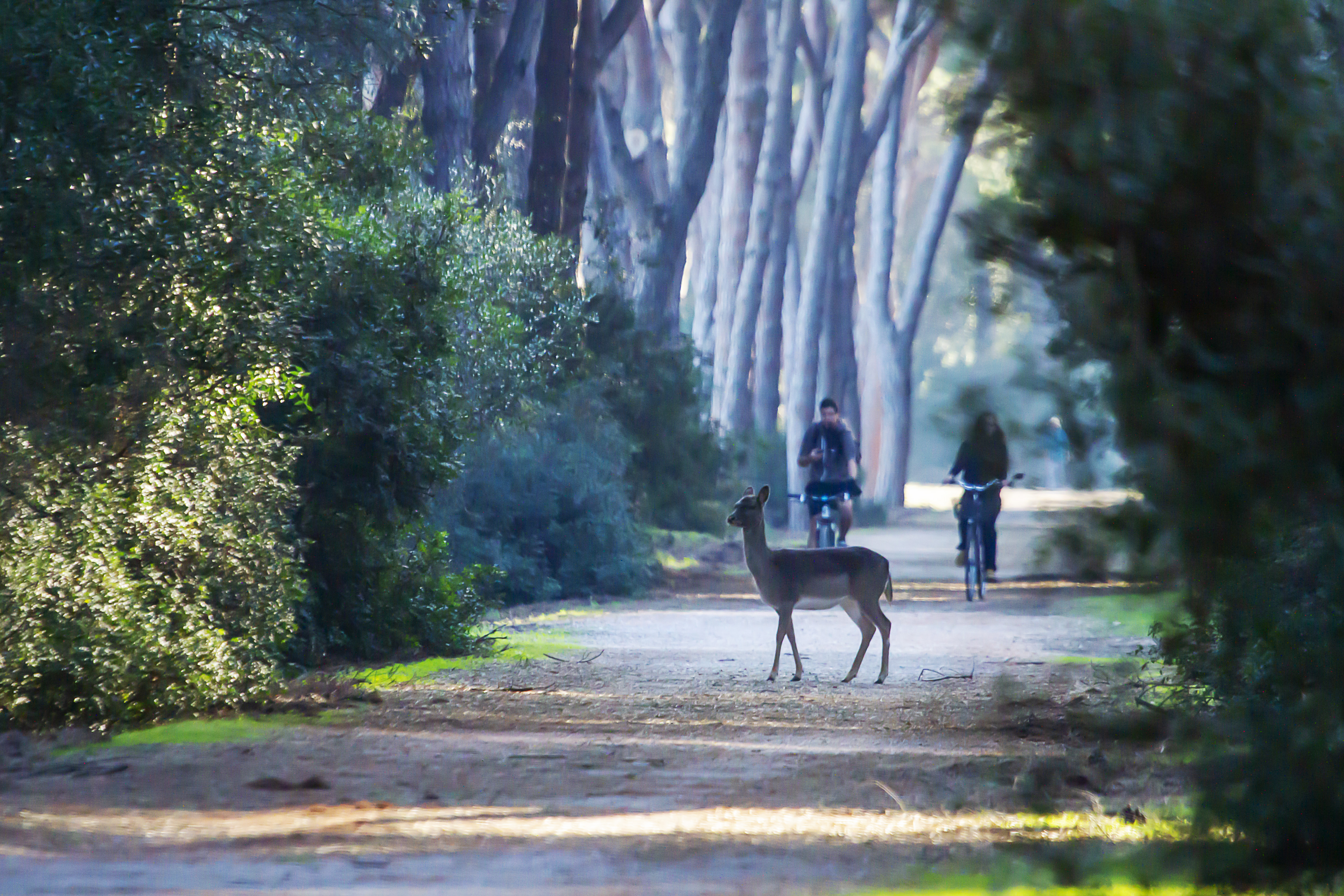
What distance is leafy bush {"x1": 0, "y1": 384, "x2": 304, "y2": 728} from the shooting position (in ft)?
29.8

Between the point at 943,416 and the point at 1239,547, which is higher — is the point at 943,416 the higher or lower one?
the higher one

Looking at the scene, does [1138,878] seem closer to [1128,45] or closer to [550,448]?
[1128,45]

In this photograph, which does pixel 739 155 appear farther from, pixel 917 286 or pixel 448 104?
pixel 448 104

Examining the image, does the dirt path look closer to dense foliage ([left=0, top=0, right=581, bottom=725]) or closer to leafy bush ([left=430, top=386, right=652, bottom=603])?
dense foliage ([left=0, top=0, right=581, bottom=725])

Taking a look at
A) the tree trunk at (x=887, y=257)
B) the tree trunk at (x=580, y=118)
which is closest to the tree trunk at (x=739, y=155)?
the tree trunk at (x=887, y=257)

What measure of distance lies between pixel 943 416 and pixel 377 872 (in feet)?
8.65

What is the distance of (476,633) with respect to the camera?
16422 mm

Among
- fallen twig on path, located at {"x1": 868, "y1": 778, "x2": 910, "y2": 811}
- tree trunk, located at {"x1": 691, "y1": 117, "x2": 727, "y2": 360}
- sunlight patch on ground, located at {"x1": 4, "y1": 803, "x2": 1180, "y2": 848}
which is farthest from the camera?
tree trunk, located at {"x1": 691, "y1": 117, "x2": 727, "y2": 360}

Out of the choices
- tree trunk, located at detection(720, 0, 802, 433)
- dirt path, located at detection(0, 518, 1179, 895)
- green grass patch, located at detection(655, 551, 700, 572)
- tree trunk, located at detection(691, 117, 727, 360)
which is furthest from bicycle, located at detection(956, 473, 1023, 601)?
tree trunk, located at detection(691, 117, 727, 360)

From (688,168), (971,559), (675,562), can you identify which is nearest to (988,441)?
(971,559)

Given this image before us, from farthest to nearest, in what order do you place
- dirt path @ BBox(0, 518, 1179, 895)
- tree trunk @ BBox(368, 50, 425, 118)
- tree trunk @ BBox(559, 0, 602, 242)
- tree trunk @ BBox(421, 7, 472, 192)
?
tree trunk @ BBox(559, 0, 602, 242) < tree trunk @ BBox(421, 7, 472, 192) < tree trunk @ BBox(368, 50, 425, 118) < dirt path @ BBox(0, 518, 1179, 895)

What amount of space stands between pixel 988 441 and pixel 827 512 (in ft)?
55.0

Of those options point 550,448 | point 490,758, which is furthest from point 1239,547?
point 550,448

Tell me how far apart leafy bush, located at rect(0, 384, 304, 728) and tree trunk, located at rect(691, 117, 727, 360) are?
28.6 m
